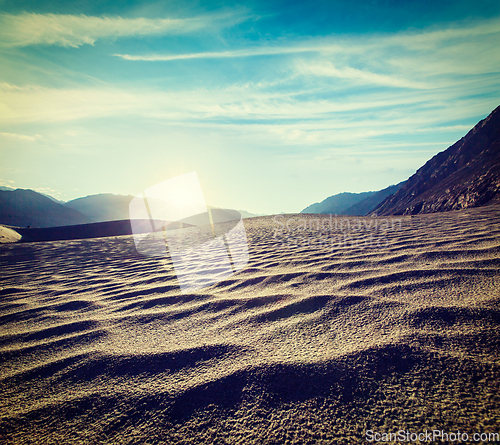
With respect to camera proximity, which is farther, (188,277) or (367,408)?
(188,277)

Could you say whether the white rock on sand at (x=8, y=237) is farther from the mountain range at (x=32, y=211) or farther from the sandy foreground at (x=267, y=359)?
the mountain range at (x=32, y=211)

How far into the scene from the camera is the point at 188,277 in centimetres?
268

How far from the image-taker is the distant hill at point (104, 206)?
49.8 meters

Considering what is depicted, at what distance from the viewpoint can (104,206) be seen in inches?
2089

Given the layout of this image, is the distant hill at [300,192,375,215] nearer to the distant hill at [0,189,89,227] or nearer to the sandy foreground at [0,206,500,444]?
the distant hill at [0,189,89,227]

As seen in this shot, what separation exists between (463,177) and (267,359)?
20662mm

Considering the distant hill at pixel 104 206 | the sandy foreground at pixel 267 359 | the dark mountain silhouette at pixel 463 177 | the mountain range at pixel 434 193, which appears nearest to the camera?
the sandy foreground at pixel 267 359

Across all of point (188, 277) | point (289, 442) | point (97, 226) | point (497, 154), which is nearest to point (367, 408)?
point (289, 442)

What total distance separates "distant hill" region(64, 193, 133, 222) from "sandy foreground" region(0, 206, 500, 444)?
54.3 m

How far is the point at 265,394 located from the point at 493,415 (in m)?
0.71

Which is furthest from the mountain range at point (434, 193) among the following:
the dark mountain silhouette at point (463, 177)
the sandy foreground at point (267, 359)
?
the sandy foreground at point (267, 359)

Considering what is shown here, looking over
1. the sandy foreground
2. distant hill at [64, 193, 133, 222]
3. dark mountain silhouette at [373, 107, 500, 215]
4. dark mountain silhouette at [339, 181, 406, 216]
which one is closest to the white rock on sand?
the sandy foreground

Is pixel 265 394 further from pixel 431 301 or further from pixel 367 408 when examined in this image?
pixel 431 301

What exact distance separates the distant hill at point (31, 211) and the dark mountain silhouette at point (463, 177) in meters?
41.3
